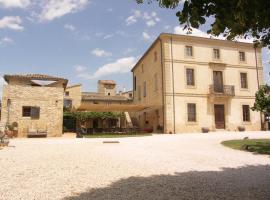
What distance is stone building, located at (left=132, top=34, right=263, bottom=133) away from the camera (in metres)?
22.8

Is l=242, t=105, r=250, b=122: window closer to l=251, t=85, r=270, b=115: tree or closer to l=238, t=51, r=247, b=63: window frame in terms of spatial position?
l=238, t=51, r=247, b=63: window frame

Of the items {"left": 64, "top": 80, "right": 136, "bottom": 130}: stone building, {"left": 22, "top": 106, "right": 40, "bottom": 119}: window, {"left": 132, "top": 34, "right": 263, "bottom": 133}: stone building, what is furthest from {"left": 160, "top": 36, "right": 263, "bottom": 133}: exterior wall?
{"left": 22, "top": 106, "right": 40, "bottom": 119}: window

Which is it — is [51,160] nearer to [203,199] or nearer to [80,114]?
[203,199]

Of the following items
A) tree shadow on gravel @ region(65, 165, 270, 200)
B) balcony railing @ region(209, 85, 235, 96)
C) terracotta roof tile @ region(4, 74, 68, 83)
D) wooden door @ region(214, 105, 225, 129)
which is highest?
terracotta roof tile @ region(4, 74, 68, 83)

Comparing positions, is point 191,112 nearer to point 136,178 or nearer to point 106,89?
point 136,178

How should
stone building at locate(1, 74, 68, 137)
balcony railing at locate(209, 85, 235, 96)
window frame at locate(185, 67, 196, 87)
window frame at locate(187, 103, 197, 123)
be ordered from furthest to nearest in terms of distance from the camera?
balcony railing at locate(209, 85, 235, 96) < window frame at locate(185, 67, 196, 87) < window frame at locate(187, 103, 197, 123) < stone building at locate(1, 74, 68, 137)

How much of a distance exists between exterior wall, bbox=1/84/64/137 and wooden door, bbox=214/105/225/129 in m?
13.7

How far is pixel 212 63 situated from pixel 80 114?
14.1m

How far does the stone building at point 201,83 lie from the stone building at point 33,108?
8098 mm

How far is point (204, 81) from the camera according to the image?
78.2 ft

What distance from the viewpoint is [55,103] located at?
66.0ft

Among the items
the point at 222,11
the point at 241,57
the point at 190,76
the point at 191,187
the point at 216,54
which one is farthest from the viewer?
the point at 241,57

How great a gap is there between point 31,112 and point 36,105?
2.06ft

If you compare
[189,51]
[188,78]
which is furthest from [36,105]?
[189,51]
